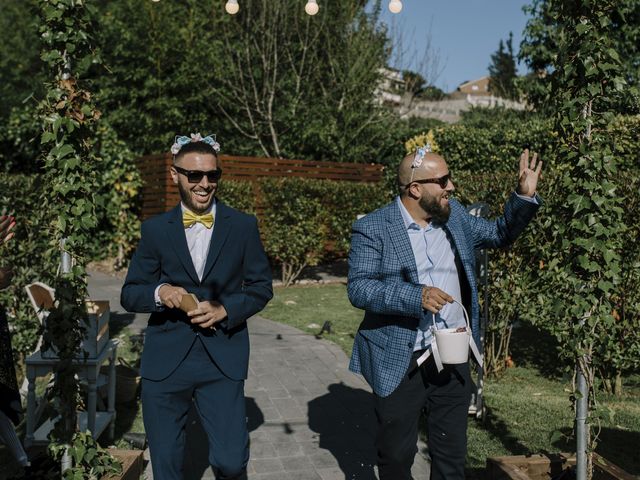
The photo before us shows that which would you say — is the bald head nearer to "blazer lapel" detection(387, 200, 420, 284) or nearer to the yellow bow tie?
"blazer lapel" detection(387, 200, 420, 284)

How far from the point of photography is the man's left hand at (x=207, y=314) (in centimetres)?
309

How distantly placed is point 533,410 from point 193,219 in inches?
155

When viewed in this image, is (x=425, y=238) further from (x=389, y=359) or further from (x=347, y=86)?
(x=347, y=86)

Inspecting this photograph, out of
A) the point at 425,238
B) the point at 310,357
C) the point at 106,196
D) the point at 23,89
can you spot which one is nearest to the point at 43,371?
the point at 425,238

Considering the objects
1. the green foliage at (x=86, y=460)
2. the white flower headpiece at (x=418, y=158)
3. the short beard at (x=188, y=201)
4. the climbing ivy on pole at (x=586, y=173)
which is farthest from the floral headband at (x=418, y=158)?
the green foliage at (x=86, y=460)

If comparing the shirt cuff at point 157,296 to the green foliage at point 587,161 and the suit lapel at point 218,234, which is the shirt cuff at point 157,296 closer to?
the suit lapel at point 218,234

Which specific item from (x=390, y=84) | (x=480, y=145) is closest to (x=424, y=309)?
(x=480, y=145)

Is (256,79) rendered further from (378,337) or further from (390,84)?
(378,337)

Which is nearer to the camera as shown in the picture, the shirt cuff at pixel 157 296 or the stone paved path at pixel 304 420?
the shirt cuff at pixel 157 296

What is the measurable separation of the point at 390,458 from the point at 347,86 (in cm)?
1615

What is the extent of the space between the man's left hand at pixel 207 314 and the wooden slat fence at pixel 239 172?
413 inches

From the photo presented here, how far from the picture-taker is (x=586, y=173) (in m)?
3.36

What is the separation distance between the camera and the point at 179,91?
1894cm

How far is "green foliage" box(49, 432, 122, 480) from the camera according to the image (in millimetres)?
3609
